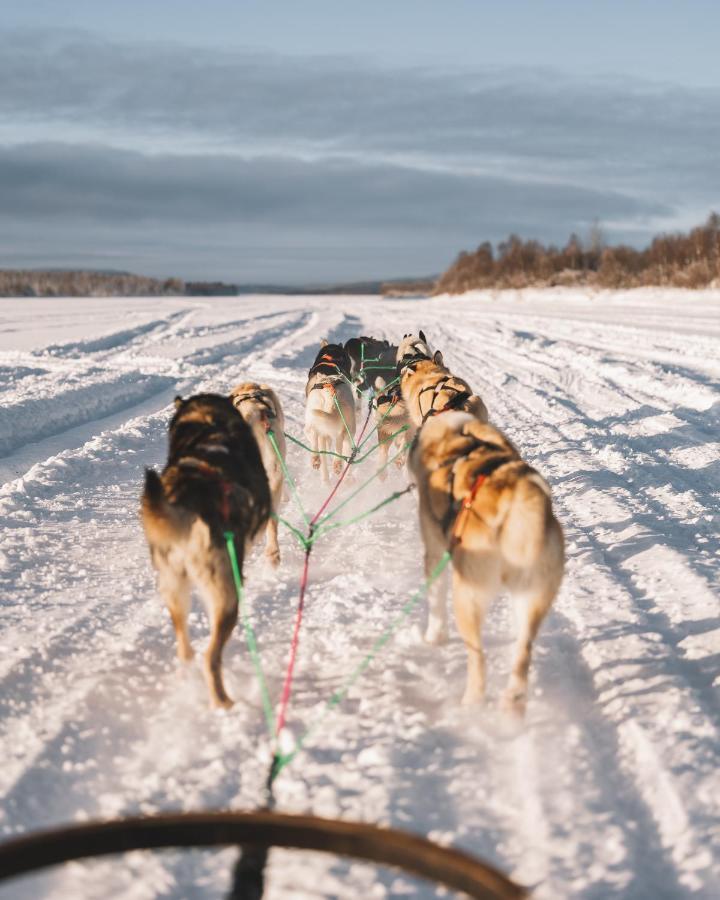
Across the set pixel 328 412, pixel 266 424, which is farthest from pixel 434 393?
pixel 328 412

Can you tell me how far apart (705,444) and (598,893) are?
16.6 feet

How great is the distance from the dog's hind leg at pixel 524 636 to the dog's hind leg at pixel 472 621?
10 centimetres

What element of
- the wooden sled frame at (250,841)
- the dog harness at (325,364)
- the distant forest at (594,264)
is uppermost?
the distant forest at (594,264)

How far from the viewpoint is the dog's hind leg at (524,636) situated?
251 centimetres

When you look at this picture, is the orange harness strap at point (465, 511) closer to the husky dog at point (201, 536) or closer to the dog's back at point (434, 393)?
the husky dog at point (201, 536)

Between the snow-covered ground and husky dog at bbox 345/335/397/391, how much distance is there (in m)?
2.17

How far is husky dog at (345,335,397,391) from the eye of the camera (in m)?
8.32

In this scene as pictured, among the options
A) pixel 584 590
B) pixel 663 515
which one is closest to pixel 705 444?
pixel 663 515

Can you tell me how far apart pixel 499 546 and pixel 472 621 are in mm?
292

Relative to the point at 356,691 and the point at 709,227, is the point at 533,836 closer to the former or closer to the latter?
the point at 356,691

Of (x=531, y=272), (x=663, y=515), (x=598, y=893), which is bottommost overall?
(x=598, y=893)

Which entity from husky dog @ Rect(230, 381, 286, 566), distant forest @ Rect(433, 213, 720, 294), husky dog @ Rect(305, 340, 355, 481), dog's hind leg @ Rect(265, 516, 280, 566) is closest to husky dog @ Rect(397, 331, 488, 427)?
husky dog @ Rect(305, 340, 355, 481)

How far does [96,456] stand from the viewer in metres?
6.23

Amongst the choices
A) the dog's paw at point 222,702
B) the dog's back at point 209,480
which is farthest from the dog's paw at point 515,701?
the dog's back at point 209,480
